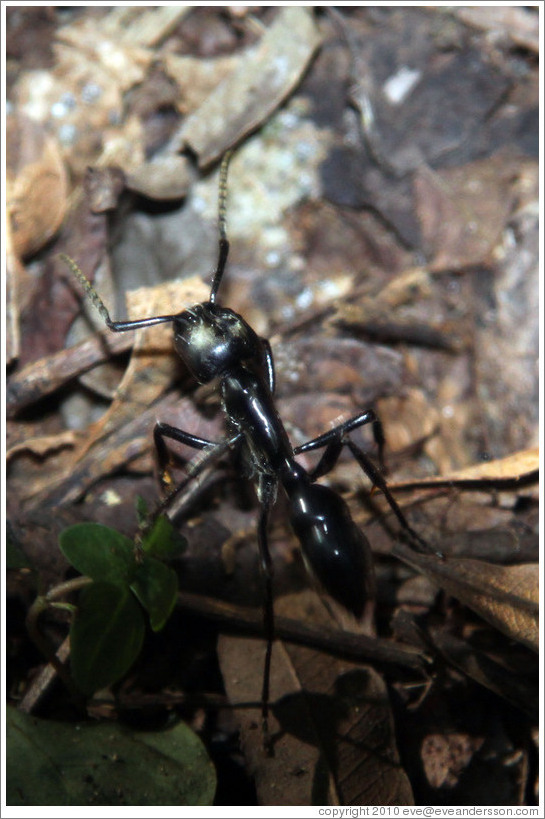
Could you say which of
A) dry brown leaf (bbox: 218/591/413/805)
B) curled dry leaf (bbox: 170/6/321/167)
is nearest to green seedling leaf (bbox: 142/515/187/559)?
dry brown leaf (bbox: 218/591/413/805)

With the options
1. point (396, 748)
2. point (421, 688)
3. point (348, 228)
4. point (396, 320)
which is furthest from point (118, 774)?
point (348, 228)

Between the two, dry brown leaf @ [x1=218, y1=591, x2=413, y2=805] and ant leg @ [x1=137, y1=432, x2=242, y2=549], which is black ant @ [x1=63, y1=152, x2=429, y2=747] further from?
dry brown leaf @ [x1=218, y1=591, x2=413, y2=805]

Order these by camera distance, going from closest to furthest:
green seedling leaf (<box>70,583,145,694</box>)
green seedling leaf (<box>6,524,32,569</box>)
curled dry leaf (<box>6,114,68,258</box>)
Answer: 1. green seedling leaf (<box>70,583,145,694</box>)
2. green seedling leaf (<box>6,524,32,569</box>)
3. curled dry leaf (<box>6,114,68,258</box>)

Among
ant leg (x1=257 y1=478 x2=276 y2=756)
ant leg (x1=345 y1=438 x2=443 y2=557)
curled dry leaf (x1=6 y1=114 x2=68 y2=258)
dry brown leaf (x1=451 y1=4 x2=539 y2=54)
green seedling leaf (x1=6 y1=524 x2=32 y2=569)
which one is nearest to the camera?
ant leg (x1=257 y1=478 x2=276 y2=756)

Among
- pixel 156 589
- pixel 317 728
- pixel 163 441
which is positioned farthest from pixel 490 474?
pixel 156 589

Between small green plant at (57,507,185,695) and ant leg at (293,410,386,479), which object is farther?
ant leg at (293,410,386,479)

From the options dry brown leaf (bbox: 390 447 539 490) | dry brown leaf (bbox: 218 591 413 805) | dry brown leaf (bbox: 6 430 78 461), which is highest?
dry brown leaf (bbox: 6 430 78 461)

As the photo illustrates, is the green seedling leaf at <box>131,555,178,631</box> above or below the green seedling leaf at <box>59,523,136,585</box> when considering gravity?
below

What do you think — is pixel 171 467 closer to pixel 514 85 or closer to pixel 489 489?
pixel 489 489
